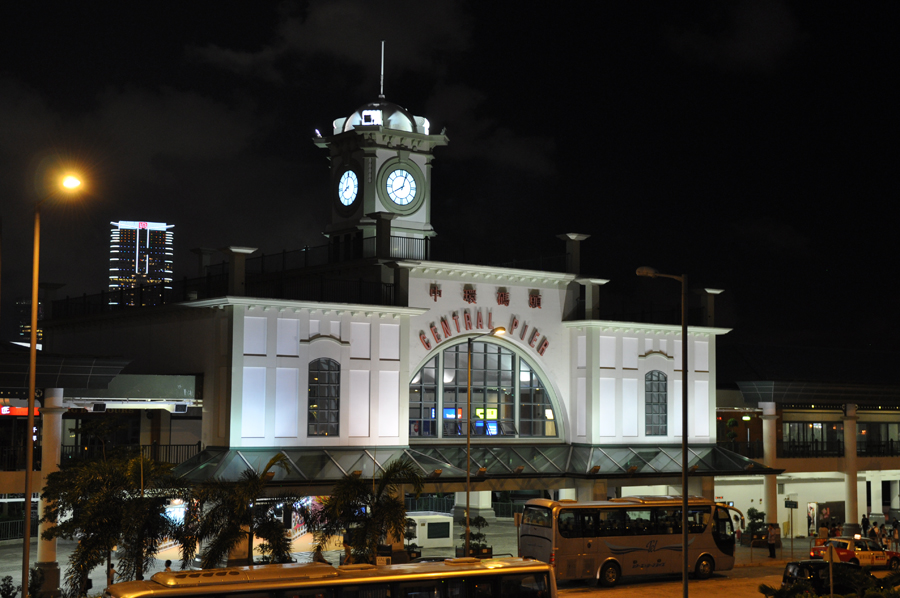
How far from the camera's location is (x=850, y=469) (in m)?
57.8

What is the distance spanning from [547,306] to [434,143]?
9.67 m

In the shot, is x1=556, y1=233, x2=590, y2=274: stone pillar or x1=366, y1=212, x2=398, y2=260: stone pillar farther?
x1=556, y1=233, x2=590, y2=274: stone pillar

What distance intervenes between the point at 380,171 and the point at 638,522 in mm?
21005

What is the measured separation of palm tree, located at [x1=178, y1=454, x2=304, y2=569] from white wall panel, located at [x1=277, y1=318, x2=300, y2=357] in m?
9.50

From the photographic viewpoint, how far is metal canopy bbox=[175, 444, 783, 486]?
37344 mm

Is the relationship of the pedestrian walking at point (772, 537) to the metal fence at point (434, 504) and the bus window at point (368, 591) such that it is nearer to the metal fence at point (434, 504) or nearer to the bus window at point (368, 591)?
the metal fence at point (434, 504)

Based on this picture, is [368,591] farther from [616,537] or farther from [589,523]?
[616,537]

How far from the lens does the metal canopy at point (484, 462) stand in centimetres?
3734

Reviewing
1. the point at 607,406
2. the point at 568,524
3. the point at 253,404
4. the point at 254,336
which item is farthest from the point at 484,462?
the point at 254,336

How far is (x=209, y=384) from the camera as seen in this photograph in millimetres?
39344

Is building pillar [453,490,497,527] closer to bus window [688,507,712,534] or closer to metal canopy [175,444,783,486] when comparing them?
metal canopy [175,444,783,486]

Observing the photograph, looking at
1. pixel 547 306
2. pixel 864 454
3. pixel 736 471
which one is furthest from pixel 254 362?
pixel 864 454

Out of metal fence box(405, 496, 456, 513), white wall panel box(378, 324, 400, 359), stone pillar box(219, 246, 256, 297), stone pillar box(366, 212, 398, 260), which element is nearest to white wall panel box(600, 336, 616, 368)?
white wall panel box(378, 324, 400, 359)

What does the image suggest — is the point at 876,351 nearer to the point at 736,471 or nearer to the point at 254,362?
the point at 736,471
